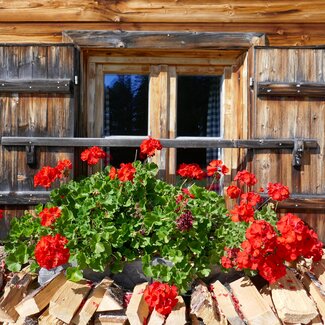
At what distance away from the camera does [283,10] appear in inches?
131

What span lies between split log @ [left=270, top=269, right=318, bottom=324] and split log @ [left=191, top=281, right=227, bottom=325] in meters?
0.30

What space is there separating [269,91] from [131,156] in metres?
1.34

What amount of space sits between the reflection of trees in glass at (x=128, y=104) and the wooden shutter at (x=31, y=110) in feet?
1.64

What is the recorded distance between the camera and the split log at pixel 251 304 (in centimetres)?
194

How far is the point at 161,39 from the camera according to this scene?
3.31m

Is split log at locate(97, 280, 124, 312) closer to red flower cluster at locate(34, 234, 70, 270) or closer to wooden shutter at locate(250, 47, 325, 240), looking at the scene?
red flower cluster at locate(34, 234, 70, 270)

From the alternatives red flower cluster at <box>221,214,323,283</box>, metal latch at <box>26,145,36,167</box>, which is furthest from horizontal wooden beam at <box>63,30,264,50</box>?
red flower cluster at <box>221,214,323,283</box>

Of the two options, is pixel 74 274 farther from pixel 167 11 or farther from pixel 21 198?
pixel 167 11

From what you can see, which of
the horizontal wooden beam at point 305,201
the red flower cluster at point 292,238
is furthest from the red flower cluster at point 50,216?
the horizontal wooden beam at point 305,201

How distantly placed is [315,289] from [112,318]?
113 cm

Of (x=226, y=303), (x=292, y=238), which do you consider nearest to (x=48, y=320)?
(x=226, y=303)

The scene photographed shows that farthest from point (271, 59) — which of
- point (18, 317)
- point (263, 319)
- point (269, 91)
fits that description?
point (18, 317)

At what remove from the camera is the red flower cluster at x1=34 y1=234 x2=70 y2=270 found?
2.02 m

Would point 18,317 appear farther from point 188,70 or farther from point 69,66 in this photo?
point 188,70
